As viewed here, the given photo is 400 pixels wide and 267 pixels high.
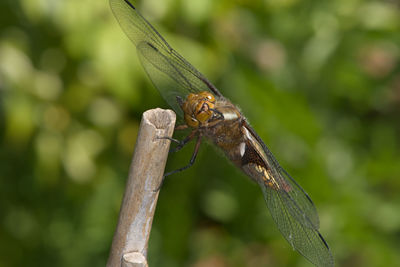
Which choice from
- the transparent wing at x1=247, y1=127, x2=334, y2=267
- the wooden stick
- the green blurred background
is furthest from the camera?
the green blurred background

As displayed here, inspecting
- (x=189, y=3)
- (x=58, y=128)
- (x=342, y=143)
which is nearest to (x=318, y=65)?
(x=342, y=143)

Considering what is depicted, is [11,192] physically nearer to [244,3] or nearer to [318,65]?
[244,3]

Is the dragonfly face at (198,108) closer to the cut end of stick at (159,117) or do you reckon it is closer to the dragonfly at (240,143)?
the dragonfly at (240,143)

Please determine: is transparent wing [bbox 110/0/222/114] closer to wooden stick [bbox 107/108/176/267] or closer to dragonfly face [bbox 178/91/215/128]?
dragonfly face [bbox 178/91/215/128]

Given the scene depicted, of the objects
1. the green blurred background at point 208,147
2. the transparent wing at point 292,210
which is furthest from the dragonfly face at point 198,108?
the green blurred background at point 208,147

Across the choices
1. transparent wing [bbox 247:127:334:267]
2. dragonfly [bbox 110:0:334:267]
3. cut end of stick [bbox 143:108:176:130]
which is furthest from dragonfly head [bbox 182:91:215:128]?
cut end of stick [bbox 143:108:176:130]

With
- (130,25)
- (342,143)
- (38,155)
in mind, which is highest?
(342,143)
